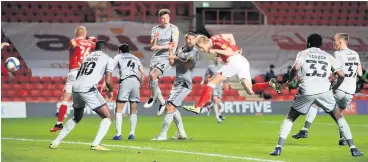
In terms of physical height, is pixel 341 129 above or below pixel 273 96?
above

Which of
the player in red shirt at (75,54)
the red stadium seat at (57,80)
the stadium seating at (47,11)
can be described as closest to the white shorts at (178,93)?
the player in red shirt at (75,54)

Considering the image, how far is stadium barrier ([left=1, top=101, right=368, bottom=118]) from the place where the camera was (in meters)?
28.9

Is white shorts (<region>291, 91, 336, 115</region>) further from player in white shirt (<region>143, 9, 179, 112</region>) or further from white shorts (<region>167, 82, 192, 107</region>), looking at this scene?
player in white shirt (<region>143, 9, 179, 112</region>)

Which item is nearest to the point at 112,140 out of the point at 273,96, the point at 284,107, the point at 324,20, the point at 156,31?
the point at 156,31

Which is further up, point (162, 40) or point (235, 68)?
point (162, 40)

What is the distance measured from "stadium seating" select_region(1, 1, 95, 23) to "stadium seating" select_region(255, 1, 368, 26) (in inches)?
303

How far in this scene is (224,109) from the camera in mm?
30969

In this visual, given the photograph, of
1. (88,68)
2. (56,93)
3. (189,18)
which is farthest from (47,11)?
(88,68)

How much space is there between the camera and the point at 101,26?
116ft

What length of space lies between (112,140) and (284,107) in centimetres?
1585

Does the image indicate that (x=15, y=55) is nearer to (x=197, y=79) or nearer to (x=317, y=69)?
(x=197, y=79)

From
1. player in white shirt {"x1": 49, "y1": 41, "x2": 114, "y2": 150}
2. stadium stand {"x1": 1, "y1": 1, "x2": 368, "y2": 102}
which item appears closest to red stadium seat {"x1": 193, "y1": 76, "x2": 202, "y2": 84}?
stadium stand {"x1": 1, "y1": 1, "x2": 368, "y2": 102}

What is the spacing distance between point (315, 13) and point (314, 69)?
85.4ft

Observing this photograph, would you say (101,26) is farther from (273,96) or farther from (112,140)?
(112,140)
